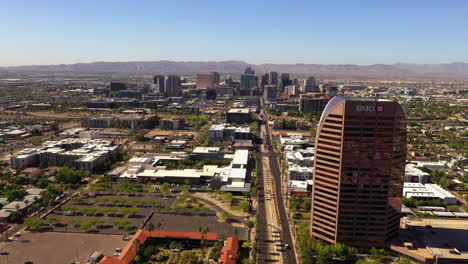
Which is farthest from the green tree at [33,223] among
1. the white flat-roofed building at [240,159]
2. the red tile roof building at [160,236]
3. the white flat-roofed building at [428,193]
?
the white flat-roofed building at [428,193]

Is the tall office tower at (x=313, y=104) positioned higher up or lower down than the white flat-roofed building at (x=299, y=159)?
higher up

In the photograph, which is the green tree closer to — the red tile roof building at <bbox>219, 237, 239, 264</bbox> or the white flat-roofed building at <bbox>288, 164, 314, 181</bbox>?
the red tile roof building at <bbox>219, 237, 239, 264</bbox>

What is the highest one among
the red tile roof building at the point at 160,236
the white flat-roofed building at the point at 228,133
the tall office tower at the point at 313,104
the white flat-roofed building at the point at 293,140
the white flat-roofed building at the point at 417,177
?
the tall office tower at the point at 313,104

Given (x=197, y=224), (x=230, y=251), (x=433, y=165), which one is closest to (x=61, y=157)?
(x=197, y=224)

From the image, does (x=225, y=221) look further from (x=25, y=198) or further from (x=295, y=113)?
(x=295, y=113)

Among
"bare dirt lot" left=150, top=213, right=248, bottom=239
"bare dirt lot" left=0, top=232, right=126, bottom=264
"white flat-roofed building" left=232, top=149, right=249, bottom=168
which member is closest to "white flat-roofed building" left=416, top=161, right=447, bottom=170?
"white flat-roofed building" left=232, top=149, right=249, bottom=168

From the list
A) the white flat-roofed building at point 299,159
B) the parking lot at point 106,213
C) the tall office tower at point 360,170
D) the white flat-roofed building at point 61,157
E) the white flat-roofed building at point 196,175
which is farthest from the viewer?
the white flat-roofed building at point 299,159

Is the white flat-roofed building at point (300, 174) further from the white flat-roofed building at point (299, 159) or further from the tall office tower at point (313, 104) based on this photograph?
the tall office tower at point (313, 104)

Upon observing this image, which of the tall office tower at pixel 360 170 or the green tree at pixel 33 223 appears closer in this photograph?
the tall office tower at pixel 360 170
